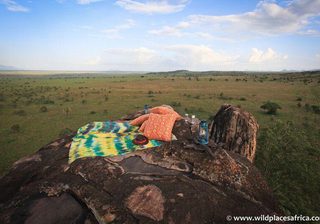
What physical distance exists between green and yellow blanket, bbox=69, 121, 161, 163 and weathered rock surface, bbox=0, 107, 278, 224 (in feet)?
1.46

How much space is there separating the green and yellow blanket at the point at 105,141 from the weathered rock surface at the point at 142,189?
45 centimetres

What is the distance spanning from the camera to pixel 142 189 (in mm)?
4309

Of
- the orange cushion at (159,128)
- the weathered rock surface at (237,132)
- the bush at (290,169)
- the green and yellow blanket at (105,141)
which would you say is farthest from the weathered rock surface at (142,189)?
the weathered rock surface at (237,132)

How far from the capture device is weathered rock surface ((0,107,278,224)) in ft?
12.4

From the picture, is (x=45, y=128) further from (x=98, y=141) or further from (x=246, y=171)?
(x=246, y=171)

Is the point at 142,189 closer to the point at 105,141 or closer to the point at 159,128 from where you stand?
the point at 105,141

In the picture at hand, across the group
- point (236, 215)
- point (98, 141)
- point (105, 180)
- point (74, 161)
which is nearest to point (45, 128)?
point (98, 141)

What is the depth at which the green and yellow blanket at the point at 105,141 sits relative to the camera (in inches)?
233

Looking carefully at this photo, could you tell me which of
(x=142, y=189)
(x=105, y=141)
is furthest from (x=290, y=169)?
(x=105, y=141)

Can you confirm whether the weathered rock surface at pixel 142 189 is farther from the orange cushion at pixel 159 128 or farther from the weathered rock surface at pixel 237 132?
the weathered rock surface at pixel 237 132

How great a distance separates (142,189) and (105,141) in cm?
297

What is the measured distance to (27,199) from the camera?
4156 millimetres

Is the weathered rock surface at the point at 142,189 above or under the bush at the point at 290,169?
above

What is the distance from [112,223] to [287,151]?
293 inches
